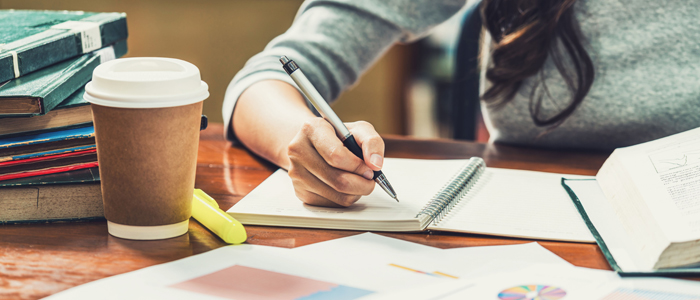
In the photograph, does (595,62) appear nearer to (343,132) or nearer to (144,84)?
(343,132)

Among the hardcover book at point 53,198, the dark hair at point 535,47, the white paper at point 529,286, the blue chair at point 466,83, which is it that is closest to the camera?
the white paper at point 529,286

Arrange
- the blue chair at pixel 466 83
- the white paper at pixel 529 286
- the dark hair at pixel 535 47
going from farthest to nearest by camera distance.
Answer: the blue chair at pixel 466 83, the dark hair at pixel 535 47, the white paper at pixel 529 286

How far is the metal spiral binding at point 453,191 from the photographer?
492 millimetres

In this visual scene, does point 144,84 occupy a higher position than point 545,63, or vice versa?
point 545,63

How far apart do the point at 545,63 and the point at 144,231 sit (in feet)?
2.33

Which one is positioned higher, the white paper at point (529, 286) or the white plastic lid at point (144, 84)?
the white plastic lid at point (144, 84)

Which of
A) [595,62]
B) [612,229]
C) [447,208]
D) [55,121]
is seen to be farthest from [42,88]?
[595,62]

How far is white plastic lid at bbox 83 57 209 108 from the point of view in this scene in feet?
1.22

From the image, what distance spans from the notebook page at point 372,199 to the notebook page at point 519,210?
0.13 feet

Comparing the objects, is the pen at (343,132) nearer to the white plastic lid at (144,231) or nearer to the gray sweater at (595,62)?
the white plastic lid at (144,231)

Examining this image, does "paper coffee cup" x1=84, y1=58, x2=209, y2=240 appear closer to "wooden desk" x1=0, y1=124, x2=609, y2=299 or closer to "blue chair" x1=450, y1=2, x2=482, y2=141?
"wooden desk" x1=0, y1=124, x2=609, y2=299

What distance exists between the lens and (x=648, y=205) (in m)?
0.43

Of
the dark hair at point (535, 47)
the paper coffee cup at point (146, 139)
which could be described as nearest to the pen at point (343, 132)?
the paper coffee cup at point (146, 139)

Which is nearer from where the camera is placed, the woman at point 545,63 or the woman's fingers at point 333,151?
the woman's fingers at point 333,151
